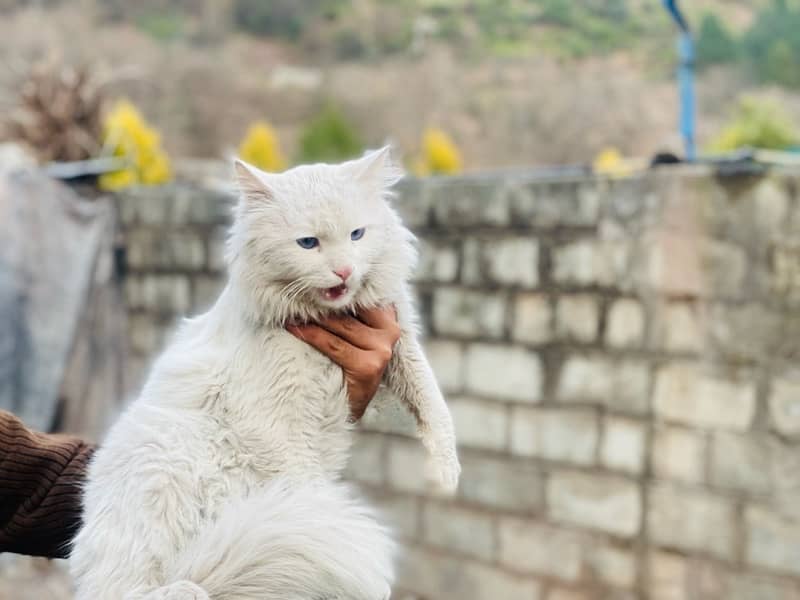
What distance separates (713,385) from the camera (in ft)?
11.4

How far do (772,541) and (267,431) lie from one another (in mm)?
2801

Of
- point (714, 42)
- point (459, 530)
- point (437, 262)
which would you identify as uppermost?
point (714, 42)

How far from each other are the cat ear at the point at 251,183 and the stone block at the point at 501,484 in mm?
2998

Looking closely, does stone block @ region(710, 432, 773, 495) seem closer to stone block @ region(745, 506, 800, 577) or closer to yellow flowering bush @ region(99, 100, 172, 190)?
stone block @ region(745, 506, 800, 577)

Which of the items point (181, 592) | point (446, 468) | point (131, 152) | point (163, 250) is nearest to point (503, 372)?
point (163, 250)

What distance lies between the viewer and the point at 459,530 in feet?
13.9

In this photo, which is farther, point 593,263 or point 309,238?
point 593,263

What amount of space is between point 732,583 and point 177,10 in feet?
68.7

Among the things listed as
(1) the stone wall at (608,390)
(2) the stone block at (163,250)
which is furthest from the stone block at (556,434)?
(2) the stone block at (163,250)

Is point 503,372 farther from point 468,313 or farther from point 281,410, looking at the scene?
point 281,410

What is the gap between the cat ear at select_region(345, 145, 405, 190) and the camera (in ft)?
4.10

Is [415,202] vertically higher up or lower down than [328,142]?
lower down

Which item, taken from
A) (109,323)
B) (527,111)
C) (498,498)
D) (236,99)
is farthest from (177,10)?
(498,498)

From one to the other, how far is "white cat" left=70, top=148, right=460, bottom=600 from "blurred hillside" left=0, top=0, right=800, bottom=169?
873cm
